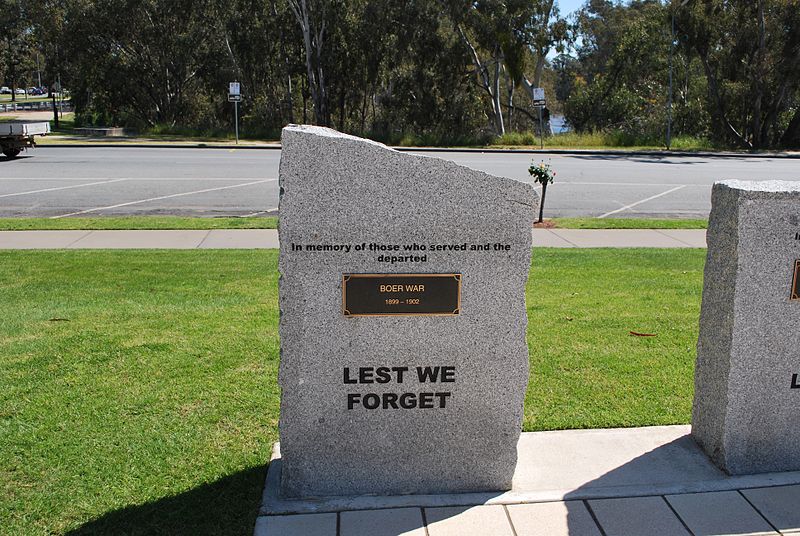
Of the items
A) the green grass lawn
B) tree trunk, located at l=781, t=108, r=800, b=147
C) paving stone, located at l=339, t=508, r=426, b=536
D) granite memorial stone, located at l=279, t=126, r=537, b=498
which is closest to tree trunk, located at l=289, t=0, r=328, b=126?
tree trunk, located at l=781, t=108, r=800, b=147

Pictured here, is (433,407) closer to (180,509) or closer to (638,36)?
(180,509)

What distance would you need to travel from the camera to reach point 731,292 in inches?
166

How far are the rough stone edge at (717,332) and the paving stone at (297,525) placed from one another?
217cm

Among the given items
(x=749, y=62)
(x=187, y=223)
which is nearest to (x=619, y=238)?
(x=187, y=223)

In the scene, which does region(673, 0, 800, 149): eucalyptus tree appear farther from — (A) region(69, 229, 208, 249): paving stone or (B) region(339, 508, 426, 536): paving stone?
(B) region(339, 508, 426, 536): paving stone

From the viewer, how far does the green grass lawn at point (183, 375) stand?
160 inches

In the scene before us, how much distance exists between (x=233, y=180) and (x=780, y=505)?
52.5 ft

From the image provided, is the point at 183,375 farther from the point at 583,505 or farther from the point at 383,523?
the point at 583,505

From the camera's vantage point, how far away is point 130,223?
12.1 meters

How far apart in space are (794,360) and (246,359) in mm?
3668

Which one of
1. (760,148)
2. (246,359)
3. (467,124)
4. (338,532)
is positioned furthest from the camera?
(467,124)

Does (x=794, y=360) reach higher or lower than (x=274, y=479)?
higher

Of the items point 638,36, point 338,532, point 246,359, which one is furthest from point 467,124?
point 338,532

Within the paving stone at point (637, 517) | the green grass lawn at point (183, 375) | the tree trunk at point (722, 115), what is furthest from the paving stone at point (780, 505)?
the tree trunk at point (722, 115)
